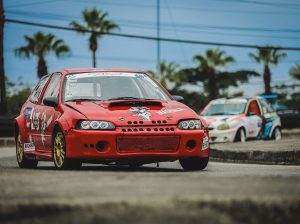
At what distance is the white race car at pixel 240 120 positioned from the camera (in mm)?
21641

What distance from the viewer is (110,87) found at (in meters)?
11.1

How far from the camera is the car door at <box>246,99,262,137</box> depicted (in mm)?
22328

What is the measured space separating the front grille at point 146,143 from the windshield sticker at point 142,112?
27cm

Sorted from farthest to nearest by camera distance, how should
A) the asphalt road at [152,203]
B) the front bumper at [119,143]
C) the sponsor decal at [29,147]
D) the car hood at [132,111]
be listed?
the sponsor decal at [29,147] → the car hood at [132,111] → the front bumper at [119,143] → the asphalt road at [152,203]

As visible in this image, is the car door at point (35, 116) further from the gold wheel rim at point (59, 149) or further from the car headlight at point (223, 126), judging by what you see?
the car headlight at point (223, 126)

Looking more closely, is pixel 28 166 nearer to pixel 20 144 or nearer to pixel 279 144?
pixel 20 144

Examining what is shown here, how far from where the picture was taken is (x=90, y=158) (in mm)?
9938

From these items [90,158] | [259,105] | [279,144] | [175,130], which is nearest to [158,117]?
[175,130]

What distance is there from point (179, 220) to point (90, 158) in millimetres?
5982

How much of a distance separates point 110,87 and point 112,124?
131cm

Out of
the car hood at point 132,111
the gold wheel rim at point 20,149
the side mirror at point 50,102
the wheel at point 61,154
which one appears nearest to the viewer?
the car hood at point 132,111

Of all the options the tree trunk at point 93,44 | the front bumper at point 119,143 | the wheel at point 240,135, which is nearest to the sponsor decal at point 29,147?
the front bumper at point 119,143

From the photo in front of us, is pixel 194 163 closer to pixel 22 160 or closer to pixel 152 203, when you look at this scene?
pixel 22 160

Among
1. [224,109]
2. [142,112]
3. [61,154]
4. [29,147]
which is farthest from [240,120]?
[61,154]
